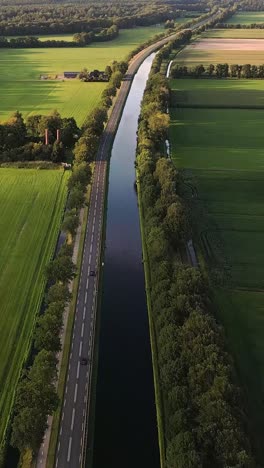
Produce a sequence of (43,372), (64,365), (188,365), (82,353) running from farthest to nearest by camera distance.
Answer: (82,353)
(64,365)
(188,365)
(43,372)

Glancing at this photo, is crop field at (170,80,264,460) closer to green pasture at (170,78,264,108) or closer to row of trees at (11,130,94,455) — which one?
green pasture at (170,78,264,108)

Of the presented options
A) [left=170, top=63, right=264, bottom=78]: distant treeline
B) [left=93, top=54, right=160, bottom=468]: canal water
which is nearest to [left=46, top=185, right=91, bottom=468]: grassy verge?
[left=93, top=54, right=160, bottom=468]: canal water

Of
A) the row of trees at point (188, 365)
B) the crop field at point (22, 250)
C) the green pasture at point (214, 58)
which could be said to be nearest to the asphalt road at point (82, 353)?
the crop field at point (22, 250)

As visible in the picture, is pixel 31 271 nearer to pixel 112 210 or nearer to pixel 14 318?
pixel 14 318

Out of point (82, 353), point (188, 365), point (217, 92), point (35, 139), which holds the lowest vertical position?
point (188, 365)

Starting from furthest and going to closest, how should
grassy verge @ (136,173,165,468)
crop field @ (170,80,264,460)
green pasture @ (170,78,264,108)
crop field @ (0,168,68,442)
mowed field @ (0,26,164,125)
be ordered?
1. green pasture @ (170,78,264,108)
2. mowed field @ (0,26,164,125)
3. crop field @ (170,80,264,460)
4. crop field @ (0,168,68,442)
5. grassy verge @ (136,173,165,468)

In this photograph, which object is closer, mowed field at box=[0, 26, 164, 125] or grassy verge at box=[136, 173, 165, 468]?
grassy verge at box=[136, 173, 165, 468]

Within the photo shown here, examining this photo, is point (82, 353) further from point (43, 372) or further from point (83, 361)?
point (43, 372)

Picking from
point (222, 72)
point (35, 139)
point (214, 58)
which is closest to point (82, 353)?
point (35, 139)
